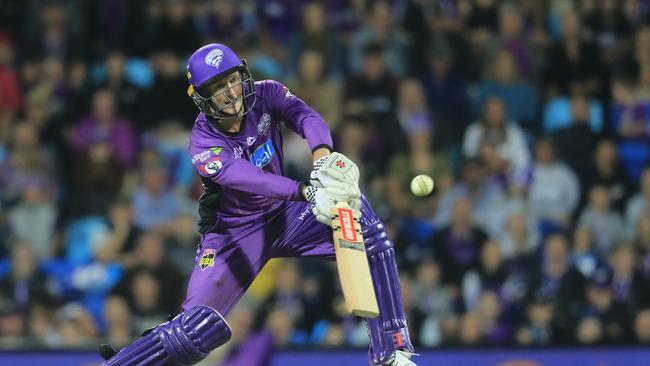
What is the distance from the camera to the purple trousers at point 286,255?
284 inches

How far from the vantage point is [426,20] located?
13.6 metres

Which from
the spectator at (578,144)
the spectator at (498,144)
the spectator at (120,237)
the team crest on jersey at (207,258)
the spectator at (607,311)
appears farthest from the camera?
the spectator at (578,144)

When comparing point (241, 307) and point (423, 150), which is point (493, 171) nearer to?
point (423, 150)

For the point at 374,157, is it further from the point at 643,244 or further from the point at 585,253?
the point at 643,244

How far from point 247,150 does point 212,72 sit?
55cm

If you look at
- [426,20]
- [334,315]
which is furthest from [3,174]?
[426,20]

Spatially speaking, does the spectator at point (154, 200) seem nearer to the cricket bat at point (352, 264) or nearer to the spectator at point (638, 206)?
the spectator at point (638, 206)

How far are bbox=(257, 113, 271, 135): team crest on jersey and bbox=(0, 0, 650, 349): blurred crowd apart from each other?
9.42ft

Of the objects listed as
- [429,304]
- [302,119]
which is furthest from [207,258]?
[429,304]

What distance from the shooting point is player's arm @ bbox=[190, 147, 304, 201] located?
22.7 ft

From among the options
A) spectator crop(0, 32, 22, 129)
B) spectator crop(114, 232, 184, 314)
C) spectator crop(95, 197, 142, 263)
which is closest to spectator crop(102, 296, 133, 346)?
spectator crop(114, 232, 184, 314)

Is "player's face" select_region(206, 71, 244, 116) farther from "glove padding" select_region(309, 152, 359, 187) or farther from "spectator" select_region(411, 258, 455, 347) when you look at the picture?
"spectator" select_region(411, 258, 455, 347)

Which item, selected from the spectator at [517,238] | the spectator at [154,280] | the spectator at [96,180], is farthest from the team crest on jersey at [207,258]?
the spectator at [96,180]

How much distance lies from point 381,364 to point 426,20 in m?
7.07
